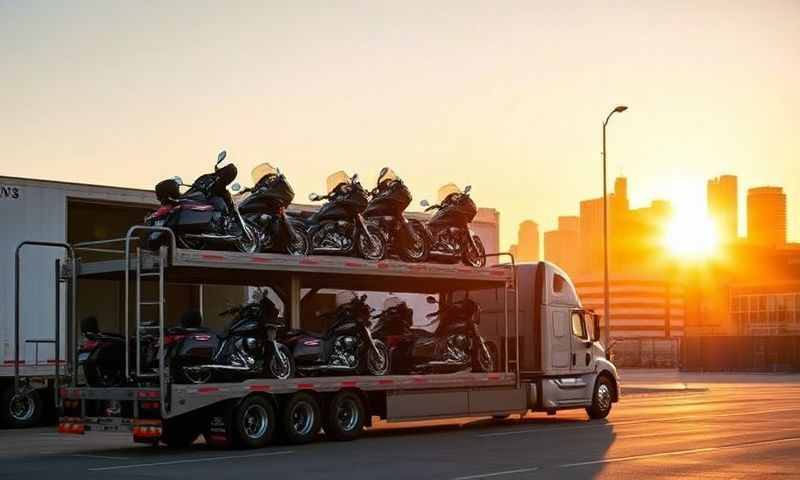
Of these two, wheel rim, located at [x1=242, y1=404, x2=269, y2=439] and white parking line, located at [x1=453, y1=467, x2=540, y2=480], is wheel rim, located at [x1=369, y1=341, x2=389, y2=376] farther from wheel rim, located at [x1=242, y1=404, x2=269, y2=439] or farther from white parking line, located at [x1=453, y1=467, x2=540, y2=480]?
white parking line, located at [x1=453, y1=467, x2=540, y2=480]

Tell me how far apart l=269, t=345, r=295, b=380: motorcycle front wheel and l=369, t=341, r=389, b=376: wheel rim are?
6.09 feet

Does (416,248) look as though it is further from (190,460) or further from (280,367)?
(190,460)

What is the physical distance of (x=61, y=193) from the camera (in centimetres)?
2652

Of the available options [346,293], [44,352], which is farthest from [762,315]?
[44,352]

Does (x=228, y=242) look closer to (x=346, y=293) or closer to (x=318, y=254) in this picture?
(x=318, y=254)

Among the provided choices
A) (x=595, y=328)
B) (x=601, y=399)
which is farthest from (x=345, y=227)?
(x=601, y=399)

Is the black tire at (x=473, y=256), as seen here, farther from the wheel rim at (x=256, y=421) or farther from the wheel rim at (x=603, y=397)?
the wheel rim at (x=256, y=421)

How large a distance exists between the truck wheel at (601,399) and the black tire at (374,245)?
6.62 metres

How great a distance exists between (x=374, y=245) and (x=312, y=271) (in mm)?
1802

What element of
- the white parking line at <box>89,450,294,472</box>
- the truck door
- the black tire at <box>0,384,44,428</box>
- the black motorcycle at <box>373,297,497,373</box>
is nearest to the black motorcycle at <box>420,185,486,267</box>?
the black motorcycle at <box>373,297,497,373</box>

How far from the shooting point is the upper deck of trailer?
739 inches

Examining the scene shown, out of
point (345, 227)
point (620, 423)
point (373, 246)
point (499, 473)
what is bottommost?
point (620, 423)

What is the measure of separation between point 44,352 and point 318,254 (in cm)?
766

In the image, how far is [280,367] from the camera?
64.8ft
